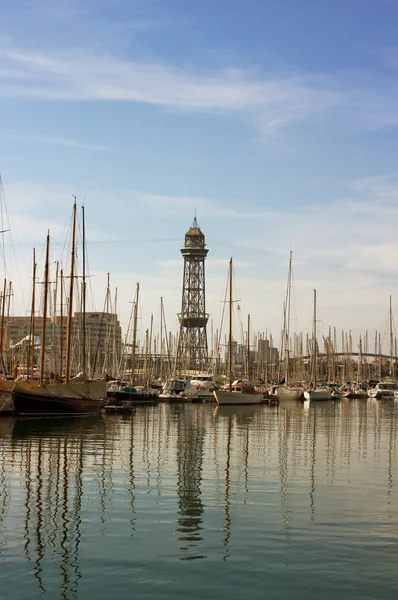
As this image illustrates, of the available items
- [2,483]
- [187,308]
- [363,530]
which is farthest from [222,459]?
[187,308]

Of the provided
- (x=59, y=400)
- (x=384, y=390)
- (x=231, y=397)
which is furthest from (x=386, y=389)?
(x=59, y=400)

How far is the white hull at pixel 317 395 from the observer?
92500mm

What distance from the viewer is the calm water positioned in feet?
43.3

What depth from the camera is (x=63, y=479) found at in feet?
76.6

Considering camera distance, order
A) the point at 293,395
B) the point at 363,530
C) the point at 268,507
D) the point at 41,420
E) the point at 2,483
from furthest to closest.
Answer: the point at 293,395
the point at 41,420
the point at 2,483
the point at 268,507
the point at 363,530

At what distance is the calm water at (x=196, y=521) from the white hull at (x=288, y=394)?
55.1 metres

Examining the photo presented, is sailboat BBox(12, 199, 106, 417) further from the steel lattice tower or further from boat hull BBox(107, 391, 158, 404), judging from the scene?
the steel lattice tower

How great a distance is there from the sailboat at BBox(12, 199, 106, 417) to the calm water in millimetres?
13885

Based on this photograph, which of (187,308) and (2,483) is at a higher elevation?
(187,308)

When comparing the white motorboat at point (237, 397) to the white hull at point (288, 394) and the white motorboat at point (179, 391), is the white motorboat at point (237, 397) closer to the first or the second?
the white hull at point (288, 394)

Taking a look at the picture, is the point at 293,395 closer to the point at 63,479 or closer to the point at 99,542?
the point at 63,479

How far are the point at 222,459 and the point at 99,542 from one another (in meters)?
14.1

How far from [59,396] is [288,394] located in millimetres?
44603

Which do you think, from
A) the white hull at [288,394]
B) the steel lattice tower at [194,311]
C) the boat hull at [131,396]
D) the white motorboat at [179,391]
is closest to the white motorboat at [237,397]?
the white hull at [288,394]
